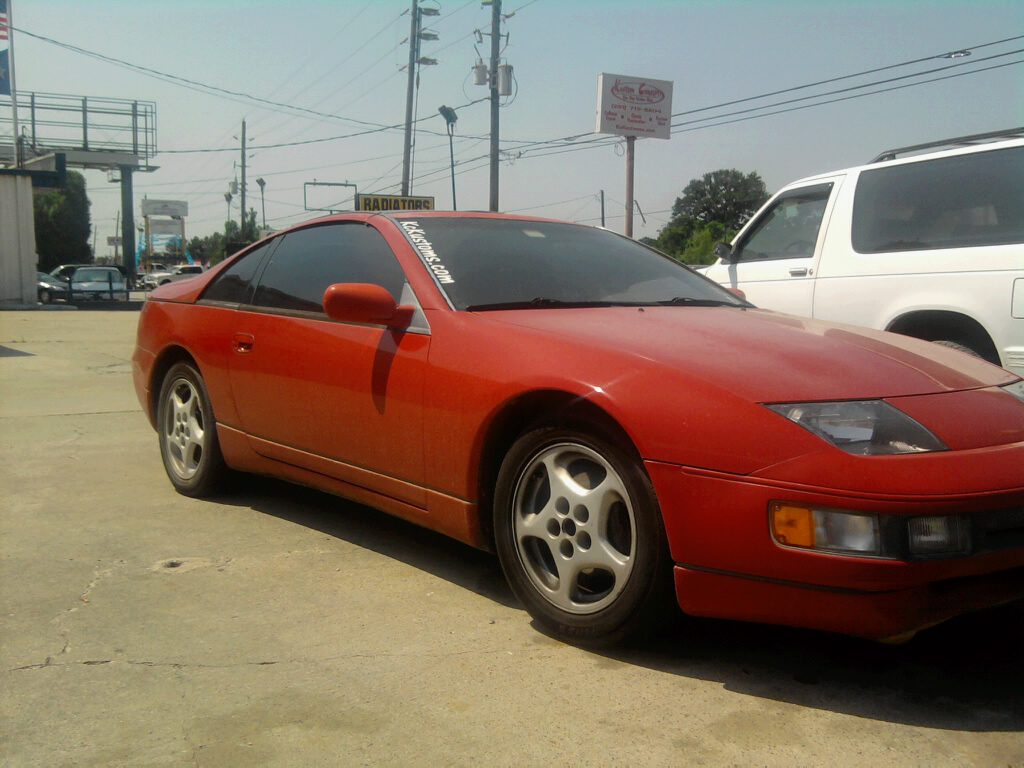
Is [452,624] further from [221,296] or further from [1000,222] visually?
[1000,222]

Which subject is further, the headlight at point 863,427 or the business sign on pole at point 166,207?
the business sign on pole at point 166,207

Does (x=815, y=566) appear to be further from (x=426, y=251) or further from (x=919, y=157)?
(x=919, y=157)

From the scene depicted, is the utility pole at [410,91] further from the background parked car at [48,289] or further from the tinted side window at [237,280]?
the tinted side window at [237,280]

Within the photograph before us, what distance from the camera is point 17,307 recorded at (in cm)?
2850

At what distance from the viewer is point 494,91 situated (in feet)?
83.4

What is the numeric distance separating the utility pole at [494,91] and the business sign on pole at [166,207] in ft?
233

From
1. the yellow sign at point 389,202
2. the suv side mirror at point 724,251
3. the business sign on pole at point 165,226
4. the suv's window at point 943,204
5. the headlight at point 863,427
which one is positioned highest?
the business sign on pole at point 165,226

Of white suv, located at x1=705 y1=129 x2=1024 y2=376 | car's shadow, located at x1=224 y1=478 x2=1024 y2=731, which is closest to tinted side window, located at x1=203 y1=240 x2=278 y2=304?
car's shadow, located at x1=224 y1=478 x2=1024 y2=731

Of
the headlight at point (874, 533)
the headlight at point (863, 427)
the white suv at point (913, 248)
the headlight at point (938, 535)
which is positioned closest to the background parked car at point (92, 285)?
the white suv at point (913, 248)

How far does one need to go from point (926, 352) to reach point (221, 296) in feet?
10.3

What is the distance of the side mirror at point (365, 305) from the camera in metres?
3.38

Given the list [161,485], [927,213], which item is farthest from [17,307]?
[927,213]

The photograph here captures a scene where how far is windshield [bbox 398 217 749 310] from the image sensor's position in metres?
3.50

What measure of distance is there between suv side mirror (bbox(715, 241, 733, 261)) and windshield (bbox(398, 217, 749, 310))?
97.1 inches
